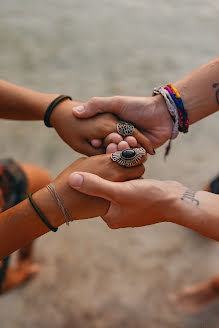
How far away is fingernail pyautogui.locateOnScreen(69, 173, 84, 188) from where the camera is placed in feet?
3.23

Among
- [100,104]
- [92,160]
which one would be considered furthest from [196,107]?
[92,160]

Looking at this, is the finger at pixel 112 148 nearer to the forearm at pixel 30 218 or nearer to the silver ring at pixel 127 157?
the silver ring at pixel 127 157

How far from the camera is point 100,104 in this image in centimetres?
124

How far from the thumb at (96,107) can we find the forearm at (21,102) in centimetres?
14

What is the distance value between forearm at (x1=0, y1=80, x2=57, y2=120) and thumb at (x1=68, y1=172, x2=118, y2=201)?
426 mm

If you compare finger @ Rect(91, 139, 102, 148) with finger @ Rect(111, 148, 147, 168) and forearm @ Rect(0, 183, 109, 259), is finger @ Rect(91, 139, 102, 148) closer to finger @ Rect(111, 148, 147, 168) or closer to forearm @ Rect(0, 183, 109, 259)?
finger @ Rect(111, 148, 147, 168)

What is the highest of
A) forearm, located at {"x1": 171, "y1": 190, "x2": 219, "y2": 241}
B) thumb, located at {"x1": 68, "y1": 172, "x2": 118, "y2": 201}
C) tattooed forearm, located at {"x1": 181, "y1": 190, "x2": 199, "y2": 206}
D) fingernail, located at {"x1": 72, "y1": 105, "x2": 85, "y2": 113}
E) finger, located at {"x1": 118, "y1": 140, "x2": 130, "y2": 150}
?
fingernail, located at {"x1": 72, "y1": 105, "x2": 85, "y2": 113}

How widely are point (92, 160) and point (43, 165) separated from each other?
969 mm

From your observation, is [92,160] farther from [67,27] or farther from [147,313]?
[67,27]

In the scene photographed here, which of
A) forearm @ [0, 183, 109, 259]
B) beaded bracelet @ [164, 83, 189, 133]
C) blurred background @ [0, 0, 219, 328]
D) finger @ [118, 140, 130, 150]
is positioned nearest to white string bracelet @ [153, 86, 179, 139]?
beaded bracelet @ [164, 83, 189, 133]

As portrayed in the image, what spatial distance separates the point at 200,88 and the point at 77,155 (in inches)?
38.3

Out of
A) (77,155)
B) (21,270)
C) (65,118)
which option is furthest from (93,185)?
(77,155)

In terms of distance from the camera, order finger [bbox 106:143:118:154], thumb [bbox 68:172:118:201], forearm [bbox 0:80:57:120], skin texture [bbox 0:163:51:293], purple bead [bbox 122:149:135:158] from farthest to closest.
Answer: skin texture [bbox 0:163:51:293]
forearm [bbox 0:80:57:120]
finger [bbox 106:143:118:154]
purple bead [bbox 122:149:135:158]
thumb [bbox 68:172:118:201]

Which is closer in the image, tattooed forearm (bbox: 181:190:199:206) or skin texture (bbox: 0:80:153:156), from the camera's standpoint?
tattooed forearm (bbox: 181:190:199:206)
